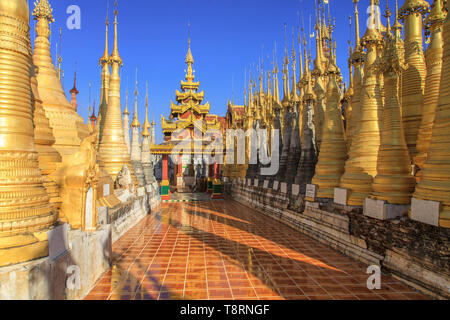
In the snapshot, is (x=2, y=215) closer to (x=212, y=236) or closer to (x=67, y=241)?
(x=67, y=241)

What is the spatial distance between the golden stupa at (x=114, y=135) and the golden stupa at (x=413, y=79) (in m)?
10.3

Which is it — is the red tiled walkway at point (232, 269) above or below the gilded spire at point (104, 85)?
below

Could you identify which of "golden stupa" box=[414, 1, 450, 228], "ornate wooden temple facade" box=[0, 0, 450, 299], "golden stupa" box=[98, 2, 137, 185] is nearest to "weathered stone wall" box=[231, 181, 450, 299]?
"ornate wooden temple facade" box=[0, 0, 450, 299]

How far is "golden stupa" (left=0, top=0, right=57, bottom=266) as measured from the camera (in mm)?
3703

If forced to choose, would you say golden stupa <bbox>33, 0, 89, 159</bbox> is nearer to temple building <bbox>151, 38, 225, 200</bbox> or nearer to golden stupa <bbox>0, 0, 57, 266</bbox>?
golden stupa <bbox>0, 0, 57, 266</bbox>

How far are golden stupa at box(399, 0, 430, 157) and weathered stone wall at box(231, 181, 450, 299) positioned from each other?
324 cm

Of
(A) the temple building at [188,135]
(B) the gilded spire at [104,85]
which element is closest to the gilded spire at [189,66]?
(A) the temple building at [188,135]

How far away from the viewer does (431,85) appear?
7.75 meters

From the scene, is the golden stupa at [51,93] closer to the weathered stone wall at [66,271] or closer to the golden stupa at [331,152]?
the weathered stone wall at [66,271]

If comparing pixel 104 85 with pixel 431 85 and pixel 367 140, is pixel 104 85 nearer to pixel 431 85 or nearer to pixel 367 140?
pixel 367 140

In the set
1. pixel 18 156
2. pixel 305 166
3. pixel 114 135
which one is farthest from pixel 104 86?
pixel 18 156

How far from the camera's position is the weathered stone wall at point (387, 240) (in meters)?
4.67

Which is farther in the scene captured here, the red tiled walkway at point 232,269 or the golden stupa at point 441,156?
the red tiled walkway at point 232,269

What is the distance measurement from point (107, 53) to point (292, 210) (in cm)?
1051
